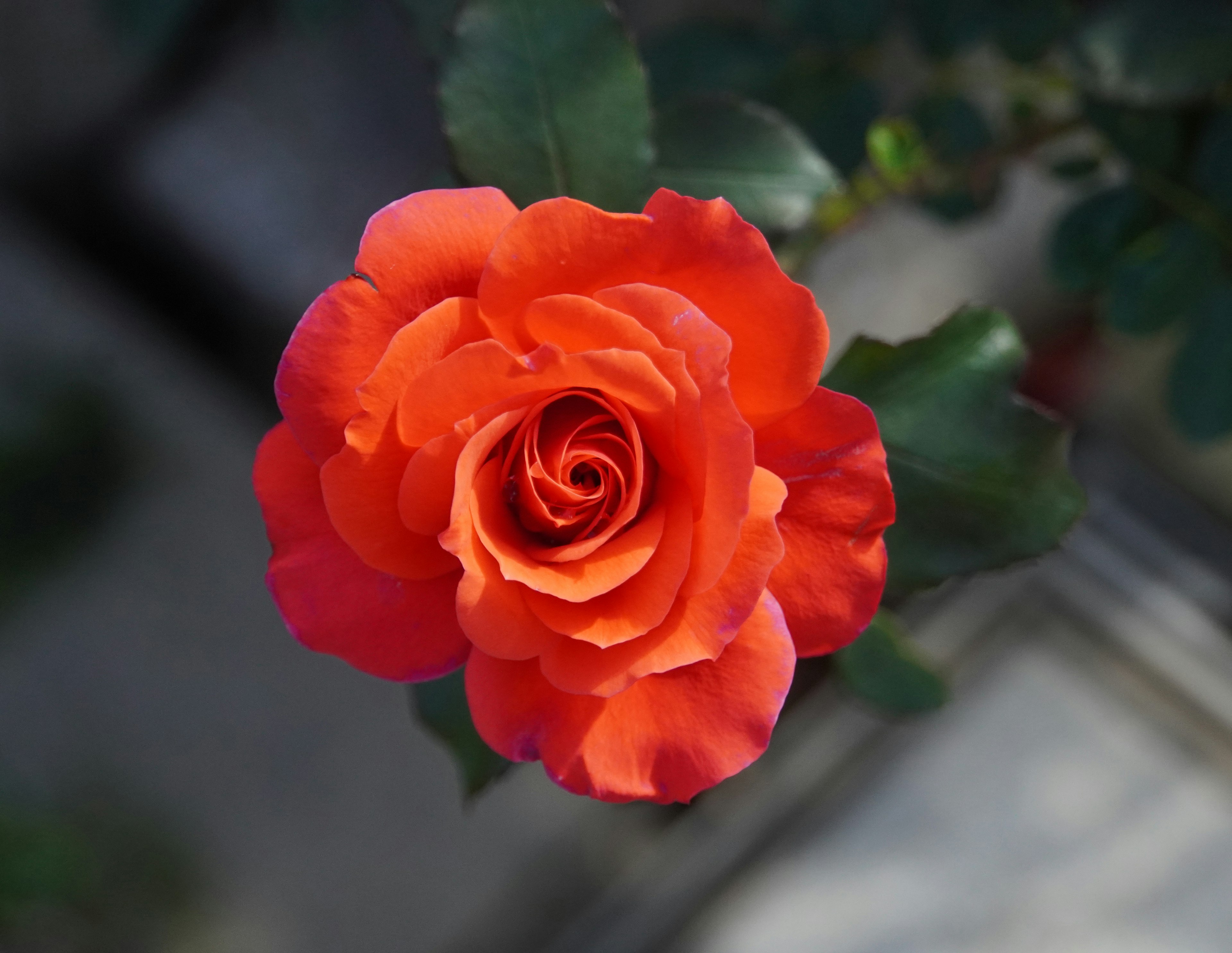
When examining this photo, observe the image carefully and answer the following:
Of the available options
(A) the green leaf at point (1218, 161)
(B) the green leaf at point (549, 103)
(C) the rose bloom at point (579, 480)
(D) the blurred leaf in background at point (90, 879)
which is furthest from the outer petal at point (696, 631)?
(D) the blurred leaf in background at point (90, 879)

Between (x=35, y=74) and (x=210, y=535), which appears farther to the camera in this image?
(x=210, y=535)

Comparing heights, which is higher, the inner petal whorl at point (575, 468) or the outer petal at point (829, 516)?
the inner petal whorl at point (575, 468)

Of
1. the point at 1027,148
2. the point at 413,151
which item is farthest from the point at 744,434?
the point at 413,151

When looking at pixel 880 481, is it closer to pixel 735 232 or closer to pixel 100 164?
pixel 735 232

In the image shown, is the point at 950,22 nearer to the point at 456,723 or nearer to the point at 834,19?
the point at 834,19

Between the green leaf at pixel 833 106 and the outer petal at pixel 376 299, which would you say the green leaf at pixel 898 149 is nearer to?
the green leaf at pixel 833 106

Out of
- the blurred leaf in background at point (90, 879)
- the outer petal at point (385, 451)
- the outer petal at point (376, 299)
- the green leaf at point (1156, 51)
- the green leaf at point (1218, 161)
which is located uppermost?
the outer petal at point (376, 299)
